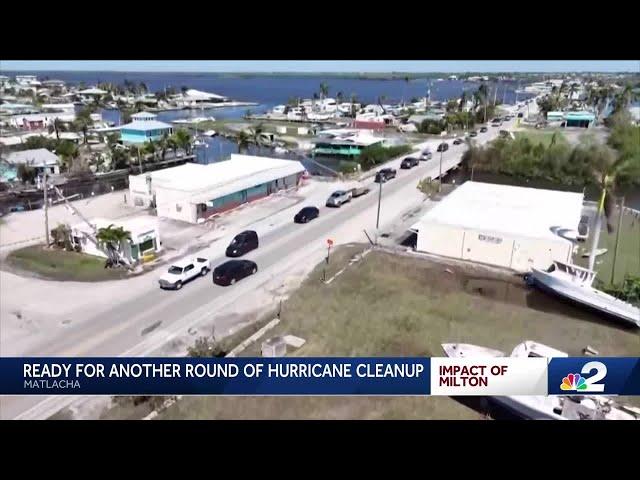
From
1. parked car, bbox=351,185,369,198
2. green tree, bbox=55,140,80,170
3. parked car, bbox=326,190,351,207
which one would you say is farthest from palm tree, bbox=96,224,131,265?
green tree, bbox=55,140,80,170

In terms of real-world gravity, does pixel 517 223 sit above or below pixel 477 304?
above

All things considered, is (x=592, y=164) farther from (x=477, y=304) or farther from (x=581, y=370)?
(x=581, y=370)

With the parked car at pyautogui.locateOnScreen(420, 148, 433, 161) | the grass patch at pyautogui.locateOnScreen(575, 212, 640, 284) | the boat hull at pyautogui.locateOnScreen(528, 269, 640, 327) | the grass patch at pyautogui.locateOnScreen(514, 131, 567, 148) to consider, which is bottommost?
the boat hull at pyautogui.locateOnScreen(528, 269, 640, 327)

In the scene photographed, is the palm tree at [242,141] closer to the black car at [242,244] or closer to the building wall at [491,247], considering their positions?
the black car at [242,244]

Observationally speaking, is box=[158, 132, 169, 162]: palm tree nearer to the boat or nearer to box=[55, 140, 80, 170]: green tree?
box=[55, 140, 80, 170]: green tree
